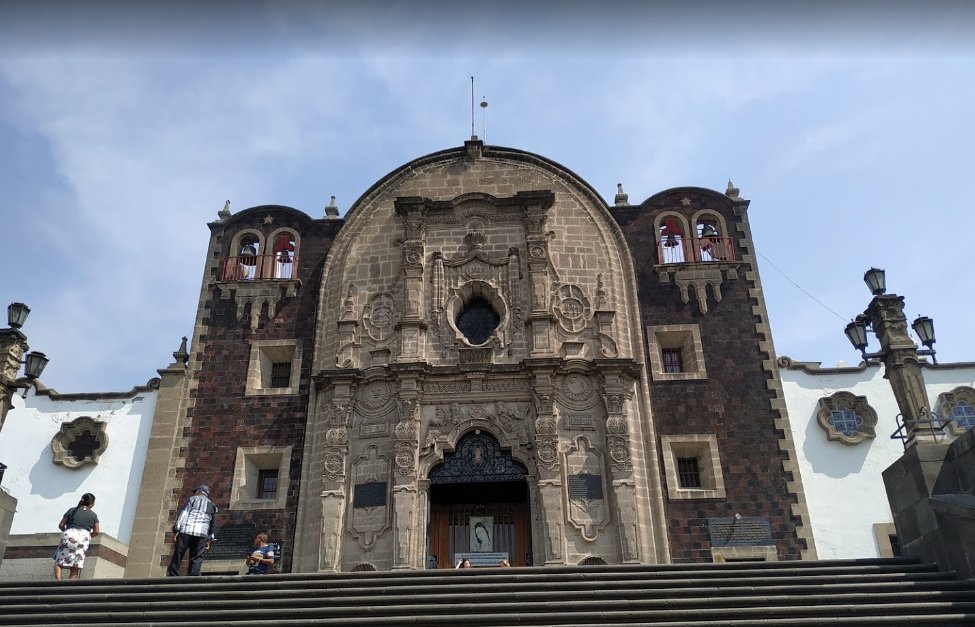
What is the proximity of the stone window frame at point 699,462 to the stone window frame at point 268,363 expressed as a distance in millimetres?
8996

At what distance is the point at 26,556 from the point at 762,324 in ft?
57.0

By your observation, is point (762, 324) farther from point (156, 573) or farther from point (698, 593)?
point (156, 573)

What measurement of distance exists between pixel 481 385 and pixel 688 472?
526 cm

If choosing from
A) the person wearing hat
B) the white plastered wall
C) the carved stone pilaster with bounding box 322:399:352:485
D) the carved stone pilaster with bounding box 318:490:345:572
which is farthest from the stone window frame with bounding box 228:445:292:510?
the white plastered wall

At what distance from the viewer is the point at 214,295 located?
20.9m

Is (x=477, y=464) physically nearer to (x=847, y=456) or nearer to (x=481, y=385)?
(x=481, y=385)

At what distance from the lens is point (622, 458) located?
17484 mm

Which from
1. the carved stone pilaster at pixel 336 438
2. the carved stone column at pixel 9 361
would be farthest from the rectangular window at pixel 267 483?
the carved stone column at pixel 9 361

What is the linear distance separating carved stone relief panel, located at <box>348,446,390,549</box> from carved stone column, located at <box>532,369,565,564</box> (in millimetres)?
3399

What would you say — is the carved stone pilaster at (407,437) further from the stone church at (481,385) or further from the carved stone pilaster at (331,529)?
the carved stone pilaster at (331,529)

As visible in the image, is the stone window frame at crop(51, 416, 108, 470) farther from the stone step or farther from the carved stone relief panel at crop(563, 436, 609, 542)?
the carved stone relief panel at crop(563, 436, 609, 542)

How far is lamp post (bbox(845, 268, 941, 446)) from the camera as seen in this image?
42.4 ft

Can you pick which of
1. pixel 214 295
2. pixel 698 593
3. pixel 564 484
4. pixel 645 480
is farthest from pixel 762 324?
pixel 214 295

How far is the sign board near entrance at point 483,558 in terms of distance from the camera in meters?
17.0
